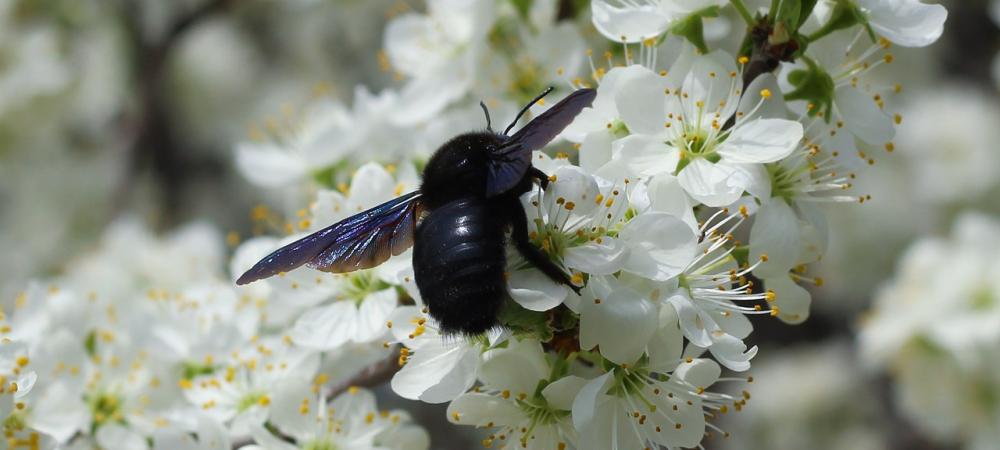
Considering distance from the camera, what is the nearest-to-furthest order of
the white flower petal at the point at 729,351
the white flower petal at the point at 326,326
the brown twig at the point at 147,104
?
the white flower petal at the point at 729,351
the white flower petal at the point at 326,326
the brown twig at the point at 147,104

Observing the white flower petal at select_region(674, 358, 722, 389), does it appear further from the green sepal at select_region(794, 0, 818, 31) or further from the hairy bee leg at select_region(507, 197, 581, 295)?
the green sepal at select_region(794, 0, 818, 31)

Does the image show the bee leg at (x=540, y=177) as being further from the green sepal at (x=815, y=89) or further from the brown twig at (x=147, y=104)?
the brown twig at (x=147, y=104)

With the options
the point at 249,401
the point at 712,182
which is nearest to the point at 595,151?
the point at 712,182

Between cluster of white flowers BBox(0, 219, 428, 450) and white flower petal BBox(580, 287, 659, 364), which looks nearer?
white flower petal BBox(580, 287, 659, 364)

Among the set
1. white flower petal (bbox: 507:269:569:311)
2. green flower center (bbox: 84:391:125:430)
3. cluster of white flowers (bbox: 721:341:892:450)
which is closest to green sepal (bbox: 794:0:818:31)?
white flower petal (bbox: 507:269:569:311)

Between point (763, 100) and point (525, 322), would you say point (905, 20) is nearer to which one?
point (763, 100)

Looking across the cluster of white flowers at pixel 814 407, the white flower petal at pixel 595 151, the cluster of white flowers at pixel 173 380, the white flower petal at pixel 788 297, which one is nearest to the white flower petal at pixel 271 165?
the cluster of white flowers at pixel 173 380

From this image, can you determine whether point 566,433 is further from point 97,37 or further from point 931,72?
point 931,72
